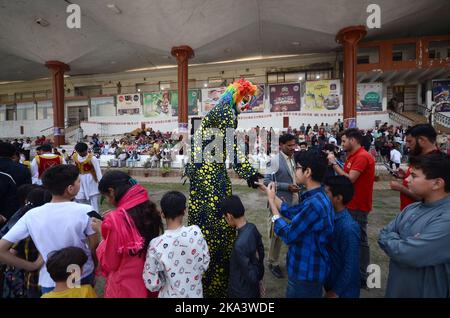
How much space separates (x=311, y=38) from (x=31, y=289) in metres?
18.3

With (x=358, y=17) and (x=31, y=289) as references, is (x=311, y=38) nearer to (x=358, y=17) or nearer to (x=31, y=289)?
(x=358, y=17)

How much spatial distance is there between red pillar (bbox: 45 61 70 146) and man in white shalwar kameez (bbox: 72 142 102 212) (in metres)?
18.8

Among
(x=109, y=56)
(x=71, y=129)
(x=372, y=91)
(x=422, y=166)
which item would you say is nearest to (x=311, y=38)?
(x=372, y=91)

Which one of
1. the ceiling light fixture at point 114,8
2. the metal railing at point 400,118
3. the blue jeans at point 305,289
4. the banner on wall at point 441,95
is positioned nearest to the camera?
the blue jeans at point 305,289

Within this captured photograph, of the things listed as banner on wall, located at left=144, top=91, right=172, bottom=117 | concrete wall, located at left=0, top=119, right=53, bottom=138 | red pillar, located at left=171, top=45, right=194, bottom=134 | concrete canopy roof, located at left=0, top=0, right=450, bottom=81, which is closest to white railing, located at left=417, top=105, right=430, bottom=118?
concrete canopy roof, located at left=0, top=0, right=450, bottom=81

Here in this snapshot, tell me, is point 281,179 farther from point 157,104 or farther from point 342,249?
point 157,104

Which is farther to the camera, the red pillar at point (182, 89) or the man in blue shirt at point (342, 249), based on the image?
the red pillar at point (182, 89)

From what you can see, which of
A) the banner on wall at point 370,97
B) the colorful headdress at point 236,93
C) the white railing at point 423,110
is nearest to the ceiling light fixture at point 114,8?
the colorful headdress at point 236,93

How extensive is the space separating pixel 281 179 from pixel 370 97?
19.4 metres

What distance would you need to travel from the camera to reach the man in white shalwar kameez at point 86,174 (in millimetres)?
4180

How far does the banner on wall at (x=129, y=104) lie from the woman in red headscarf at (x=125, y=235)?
23014mm

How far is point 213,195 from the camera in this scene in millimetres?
2201

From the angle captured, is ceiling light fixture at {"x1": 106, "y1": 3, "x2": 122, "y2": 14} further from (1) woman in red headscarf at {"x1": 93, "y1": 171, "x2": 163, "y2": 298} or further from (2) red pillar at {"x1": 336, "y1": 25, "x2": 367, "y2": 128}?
(1) woman in red headscarf at {"x1": 93, "y1": 171, "x2": 163, "y2": 298}

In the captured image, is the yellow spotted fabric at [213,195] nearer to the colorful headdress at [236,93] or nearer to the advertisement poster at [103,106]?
the colorful headdress at [236,93]
